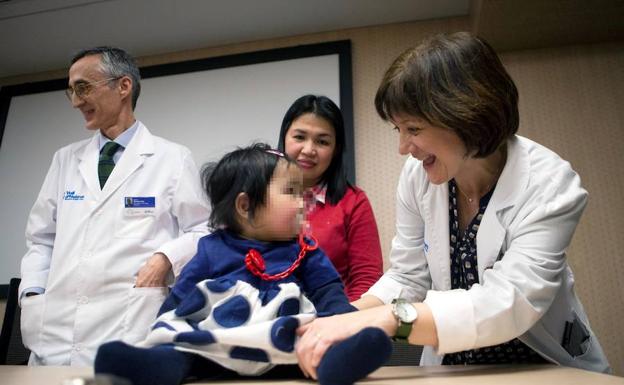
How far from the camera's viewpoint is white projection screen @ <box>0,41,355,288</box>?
2.48 metres

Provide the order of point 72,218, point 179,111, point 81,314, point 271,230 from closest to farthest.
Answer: point 271,230 < point 81,314 < point 72,218 < point 179,111

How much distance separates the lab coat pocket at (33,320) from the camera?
4.36ft

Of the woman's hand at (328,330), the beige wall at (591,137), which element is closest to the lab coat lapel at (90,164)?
the woman's hand at (328,330)

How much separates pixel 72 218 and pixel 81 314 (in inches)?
12.6

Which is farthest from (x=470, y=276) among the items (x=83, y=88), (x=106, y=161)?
(x=83, y=88)

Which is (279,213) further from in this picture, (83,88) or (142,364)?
(83,88)

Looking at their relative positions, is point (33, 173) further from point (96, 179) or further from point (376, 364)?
point (376, 364)

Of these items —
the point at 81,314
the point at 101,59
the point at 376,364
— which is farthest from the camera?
the point at 101,59

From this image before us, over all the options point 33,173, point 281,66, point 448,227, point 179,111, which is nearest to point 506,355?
point 448,227

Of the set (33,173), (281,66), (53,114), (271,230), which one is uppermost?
(281,66)

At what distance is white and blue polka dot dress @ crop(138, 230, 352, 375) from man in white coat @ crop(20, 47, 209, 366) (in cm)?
39

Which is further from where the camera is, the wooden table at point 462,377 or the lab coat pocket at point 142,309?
the lab coat pocket at point 142,309

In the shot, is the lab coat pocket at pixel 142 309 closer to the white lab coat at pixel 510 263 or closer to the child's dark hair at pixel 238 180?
the child's dark hair at pixel 238 180

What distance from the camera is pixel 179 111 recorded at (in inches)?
103
